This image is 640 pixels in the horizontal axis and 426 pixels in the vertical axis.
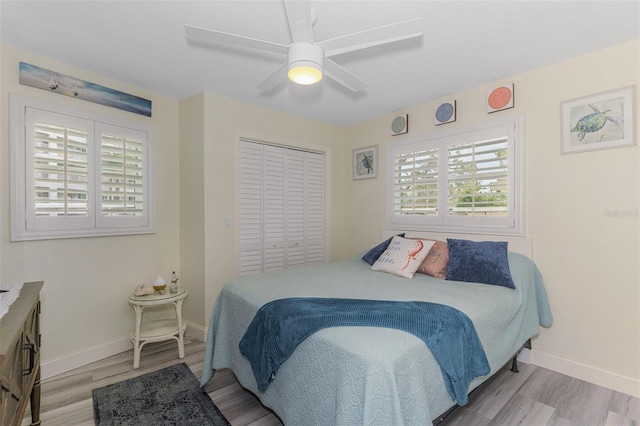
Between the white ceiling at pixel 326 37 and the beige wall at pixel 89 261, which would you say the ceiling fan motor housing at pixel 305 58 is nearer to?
the white ceiling at pixel 326 37

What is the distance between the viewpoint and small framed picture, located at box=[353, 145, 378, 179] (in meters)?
3.76

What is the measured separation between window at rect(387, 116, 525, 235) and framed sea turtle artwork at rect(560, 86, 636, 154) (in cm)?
31

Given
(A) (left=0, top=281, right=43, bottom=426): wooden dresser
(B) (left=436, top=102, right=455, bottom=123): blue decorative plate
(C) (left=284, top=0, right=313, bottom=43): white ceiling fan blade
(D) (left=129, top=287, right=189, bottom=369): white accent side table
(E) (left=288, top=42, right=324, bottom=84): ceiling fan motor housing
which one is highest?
(B) (left=436, top=102, right=455, bottom=123): blue decorative plate

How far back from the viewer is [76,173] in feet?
8.25

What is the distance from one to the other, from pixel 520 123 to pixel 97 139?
11.6ft

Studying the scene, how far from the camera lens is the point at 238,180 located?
10.6ft

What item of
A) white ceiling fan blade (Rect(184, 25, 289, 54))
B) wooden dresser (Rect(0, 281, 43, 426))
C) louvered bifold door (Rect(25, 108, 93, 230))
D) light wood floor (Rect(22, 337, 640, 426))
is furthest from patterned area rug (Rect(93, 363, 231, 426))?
white ceiling fan blade (Rect(184, 25, 289, 54))

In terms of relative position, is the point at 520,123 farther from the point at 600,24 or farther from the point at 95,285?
the point at 95,285

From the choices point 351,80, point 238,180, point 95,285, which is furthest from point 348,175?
point 95,285

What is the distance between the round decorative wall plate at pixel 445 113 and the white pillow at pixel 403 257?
1.22 meters

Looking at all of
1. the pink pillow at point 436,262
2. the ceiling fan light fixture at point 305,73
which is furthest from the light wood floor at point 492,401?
the ceiling fan light fixture at point 305,73

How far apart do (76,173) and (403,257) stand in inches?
109

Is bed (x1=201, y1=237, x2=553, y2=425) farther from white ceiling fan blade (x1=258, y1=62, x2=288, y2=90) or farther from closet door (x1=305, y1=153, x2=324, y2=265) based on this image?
white ceiling fan blade (x1=258, y1=62, x2=288, y2=90)

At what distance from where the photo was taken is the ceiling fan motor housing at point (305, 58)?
1573mm
